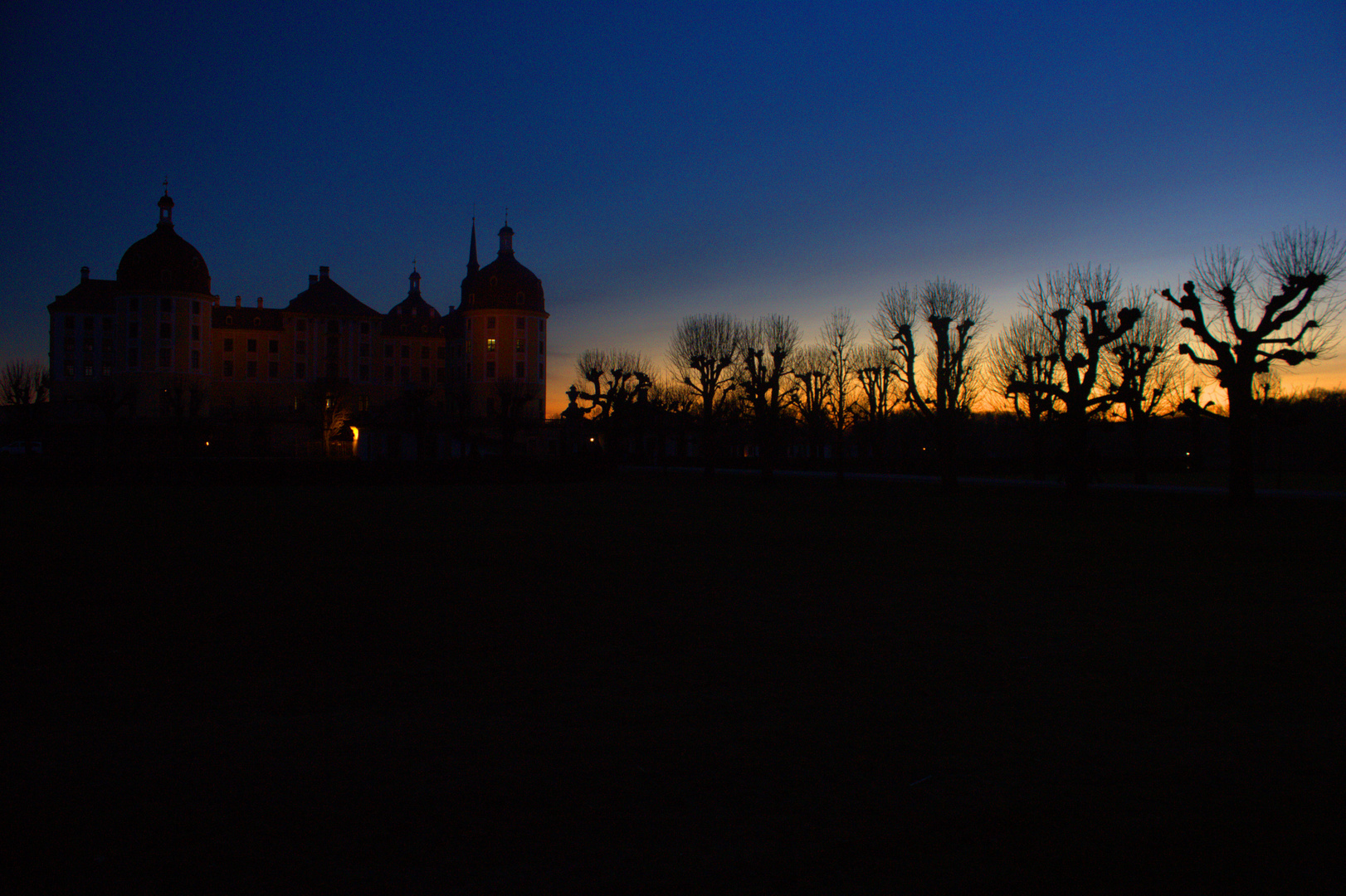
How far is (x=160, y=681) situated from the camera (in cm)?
688

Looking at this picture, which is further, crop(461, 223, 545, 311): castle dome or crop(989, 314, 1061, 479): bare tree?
crop(461, 223, 545, 311): castle dome

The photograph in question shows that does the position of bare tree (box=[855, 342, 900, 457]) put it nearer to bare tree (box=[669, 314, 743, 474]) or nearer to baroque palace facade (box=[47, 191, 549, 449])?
bare tree (box=[669, 314, 743, 474])

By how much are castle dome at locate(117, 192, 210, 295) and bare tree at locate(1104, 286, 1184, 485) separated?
80.0 metres

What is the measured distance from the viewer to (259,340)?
9500 centimetres

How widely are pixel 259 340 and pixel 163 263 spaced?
12.3 m

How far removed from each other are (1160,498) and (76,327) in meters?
102

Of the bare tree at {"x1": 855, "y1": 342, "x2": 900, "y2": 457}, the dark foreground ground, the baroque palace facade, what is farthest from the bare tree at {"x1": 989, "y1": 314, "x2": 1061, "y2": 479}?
the baroque palace facade

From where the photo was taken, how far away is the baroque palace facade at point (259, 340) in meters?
84.6

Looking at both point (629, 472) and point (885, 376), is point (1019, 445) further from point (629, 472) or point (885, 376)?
point (629, 472)

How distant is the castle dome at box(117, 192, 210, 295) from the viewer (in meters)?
84.7

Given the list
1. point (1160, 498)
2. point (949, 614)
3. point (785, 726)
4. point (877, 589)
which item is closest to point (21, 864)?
point (785, 726)

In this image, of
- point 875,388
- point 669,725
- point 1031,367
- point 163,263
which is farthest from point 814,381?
point 669,725

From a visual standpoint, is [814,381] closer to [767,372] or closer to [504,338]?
[767,372]

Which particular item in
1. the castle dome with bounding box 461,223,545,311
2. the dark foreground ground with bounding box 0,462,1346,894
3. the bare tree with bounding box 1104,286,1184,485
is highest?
the castle dome with bounding box 461,223,545,311
